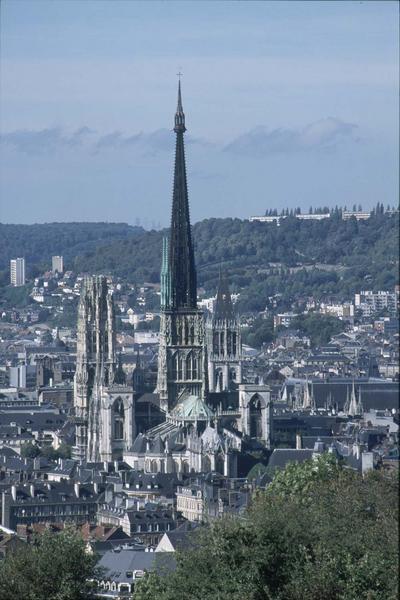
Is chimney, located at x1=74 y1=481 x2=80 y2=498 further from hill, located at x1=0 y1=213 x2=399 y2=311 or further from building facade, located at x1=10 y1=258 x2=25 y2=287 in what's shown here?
hill, located at x1=0 y1=213 x2=399 y2=311

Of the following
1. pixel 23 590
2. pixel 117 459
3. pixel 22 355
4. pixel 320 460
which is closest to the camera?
pixel 23 590

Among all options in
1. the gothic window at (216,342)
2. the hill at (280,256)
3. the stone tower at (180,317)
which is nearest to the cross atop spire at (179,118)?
the stone tower at (180,317)

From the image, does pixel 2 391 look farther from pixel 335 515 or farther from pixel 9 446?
pixel 335 515

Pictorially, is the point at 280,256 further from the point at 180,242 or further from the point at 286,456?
the point at 286,456

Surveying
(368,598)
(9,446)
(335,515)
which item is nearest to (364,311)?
(9,446)

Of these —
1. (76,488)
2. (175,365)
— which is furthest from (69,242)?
(76,488)

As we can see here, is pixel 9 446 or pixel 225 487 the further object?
pixel 9 446

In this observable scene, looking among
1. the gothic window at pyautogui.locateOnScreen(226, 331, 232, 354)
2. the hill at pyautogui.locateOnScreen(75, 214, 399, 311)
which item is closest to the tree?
the gothic window at pyautogui.locateOnScreen(226, 331, 232, 354)
